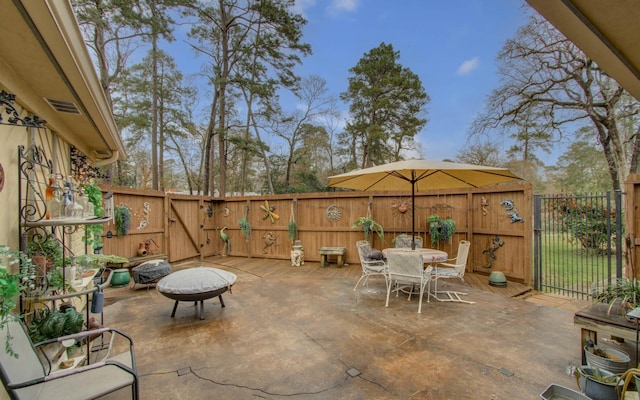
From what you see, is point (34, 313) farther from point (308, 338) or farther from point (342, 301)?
point (342, 301)

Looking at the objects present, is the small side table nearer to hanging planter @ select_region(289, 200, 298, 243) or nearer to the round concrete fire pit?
hanging planter @ select_region(289, 200, 298, 243)

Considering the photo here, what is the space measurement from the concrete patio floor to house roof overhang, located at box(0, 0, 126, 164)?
2.41 metres

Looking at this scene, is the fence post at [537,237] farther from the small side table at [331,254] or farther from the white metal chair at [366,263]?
the small side table at [331,254]

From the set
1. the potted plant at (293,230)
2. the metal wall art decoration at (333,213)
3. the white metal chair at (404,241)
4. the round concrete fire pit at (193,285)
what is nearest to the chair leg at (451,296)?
the white metal chair at (404,241)

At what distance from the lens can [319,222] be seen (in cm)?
746

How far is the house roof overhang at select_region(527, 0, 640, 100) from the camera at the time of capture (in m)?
1.12

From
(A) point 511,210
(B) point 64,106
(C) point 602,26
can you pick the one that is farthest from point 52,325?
(A) point 511,210

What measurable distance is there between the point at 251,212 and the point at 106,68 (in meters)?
6.65

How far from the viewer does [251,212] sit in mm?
8289

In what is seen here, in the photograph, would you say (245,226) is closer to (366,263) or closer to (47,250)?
(366,263)

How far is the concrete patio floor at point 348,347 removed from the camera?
2283 mm

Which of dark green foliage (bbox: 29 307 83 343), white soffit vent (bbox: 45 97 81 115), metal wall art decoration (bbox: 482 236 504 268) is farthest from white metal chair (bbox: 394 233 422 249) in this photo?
white soffit vent (bbox: 45 97 81 115)

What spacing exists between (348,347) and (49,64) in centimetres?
333

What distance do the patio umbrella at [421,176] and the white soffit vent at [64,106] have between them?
316 centimetres
